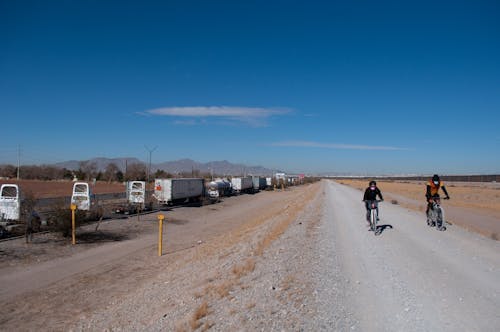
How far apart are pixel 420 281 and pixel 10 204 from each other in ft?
57.1

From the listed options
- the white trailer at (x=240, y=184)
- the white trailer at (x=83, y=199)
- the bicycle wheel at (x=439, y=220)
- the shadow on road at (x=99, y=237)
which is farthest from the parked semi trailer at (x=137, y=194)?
the white trailer at (x=240, y=184)

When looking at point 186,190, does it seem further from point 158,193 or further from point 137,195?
point 137,195

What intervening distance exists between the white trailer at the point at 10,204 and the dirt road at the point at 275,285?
2688 mm

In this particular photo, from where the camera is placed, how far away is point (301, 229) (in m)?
16.4

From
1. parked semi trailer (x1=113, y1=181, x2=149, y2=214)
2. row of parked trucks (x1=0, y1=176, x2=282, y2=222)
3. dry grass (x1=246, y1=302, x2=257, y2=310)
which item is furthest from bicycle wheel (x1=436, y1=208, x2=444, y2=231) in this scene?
parked semi trailer (x1=113, y1=181, x2=149, y2=214)

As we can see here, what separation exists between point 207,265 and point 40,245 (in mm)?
8763

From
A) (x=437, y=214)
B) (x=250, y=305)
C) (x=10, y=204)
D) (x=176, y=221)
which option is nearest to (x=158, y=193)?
(x=176, y=221)

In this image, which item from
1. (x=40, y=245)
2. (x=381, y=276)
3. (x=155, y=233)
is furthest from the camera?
(x=155, y=233)

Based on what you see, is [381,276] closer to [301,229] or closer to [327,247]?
[327,247]

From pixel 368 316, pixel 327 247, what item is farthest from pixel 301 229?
pixel 368 316

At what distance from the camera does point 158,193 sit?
120 ft

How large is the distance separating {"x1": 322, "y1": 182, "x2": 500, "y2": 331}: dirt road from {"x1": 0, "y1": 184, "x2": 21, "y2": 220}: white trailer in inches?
552

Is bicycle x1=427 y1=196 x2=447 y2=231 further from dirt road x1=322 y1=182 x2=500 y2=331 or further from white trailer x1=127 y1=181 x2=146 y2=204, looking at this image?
white trailer x1=127 y1=181 x2=146 y2=204

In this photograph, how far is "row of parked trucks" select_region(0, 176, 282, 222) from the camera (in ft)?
59.0
